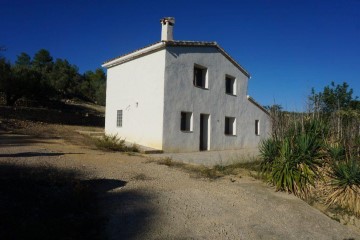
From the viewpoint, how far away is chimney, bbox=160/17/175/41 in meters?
17.0

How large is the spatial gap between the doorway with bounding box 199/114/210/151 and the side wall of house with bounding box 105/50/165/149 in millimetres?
3373

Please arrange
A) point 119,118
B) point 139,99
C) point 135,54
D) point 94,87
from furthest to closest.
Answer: point 94,87, point 119,118, point 135,54, point 139,99

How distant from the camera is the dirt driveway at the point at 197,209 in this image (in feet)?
18.5

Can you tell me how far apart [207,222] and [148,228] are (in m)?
1.16

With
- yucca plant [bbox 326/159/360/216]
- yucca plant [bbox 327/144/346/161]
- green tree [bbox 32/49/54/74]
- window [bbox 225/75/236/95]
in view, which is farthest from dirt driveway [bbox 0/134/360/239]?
green tree [bbox 32/49/54/74]

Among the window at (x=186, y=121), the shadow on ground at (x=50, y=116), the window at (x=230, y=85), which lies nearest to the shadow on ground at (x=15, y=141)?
the window at (x=186, y=121)

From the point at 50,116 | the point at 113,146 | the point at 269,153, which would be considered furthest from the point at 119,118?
the point at 269,153

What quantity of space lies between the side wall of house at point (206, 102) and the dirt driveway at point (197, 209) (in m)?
6.54

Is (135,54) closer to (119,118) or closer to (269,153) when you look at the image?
(119,118)

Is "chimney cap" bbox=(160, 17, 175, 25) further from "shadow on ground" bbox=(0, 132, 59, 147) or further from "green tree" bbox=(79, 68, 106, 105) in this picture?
"green tree" bbox=(79, 68, 106, 105)

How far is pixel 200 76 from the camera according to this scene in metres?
18.3

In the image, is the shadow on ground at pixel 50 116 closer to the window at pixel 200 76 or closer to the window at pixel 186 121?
the window at pixel 186 121

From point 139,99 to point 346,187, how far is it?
36.7ft

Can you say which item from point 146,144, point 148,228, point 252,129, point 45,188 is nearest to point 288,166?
point 148,228
